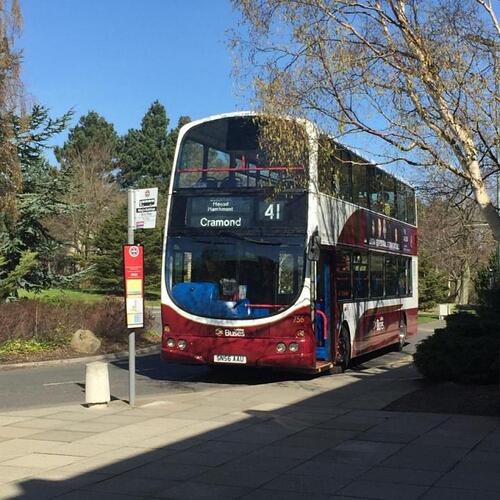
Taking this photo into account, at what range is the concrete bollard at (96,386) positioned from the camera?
10.2 metres

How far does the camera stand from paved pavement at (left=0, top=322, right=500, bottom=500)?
593cm

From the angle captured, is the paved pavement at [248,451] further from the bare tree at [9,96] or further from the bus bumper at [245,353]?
the bare tree at [9,96]

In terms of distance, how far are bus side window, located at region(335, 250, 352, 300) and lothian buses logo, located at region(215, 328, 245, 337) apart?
2.46m

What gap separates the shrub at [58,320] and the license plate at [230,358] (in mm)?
8197

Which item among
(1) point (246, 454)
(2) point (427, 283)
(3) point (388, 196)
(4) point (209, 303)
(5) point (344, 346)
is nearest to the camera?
(1) point (246, 454)

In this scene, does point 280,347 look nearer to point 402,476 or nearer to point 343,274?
point 343,274

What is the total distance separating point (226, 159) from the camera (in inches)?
522

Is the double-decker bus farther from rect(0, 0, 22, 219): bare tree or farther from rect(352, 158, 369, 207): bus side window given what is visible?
rect(0, 0, 22, 219): bare tree

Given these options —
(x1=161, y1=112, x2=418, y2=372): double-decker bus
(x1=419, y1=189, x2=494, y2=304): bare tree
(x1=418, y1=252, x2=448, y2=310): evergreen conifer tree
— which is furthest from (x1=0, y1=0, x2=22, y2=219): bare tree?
(x1=418, y1=252, x2=448, y2=310): evergreen conifer tree

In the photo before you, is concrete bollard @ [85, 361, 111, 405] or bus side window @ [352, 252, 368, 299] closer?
concrete bollard @ [85, 361, 111, 405]

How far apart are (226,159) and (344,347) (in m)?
4.78

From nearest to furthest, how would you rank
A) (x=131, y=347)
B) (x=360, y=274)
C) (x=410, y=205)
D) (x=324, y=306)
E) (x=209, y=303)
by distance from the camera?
(x=131, y=347) < (x=209, y=303) < (x=324, y=306) < (x=360, y=274) < (x=410, y=205)

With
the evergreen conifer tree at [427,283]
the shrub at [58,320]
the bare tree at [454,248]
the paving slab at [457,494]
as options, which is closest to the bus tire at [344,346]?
the paving slab at [457,494]

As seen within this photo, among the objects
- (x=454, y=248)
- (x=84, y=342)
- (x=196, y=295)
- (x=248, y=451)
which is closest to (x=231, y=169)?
(x=196, y=295)
